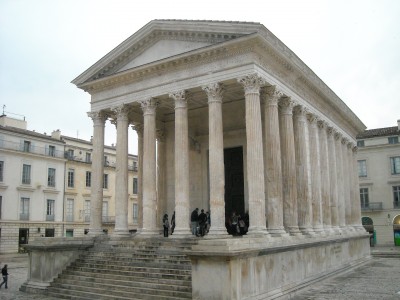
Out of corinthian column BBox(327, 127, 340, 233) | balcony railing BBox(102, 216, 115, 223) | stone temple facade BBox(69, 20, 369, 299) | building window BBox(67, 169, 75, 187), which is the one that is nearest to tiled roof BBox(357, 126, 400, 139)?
corinthian column BBox(327, 127, 340, 233)

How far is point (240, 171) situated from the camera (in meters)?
22.8

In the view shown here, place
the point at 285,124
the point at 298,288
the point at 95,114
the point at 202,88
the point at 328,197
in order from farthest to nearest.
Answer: the point at 328,197 → the point at 95,114 → the point at 285,124 → the point at 202,88 → the point at 298,288

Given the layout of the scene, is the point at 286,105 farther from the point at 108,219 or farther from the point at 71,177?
the point at 108,219

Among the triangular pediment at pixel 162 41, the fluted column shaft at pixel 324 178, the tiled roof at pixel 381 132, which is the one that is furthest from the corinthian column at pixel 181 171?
the tiled roof at pixel 381 132

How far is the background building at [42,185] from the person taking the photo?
39125mm

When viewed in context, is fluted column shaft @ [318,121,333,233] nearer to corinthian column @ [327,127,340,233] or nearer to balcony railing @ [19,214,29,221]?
corinthian column @ [327,127,340,233]

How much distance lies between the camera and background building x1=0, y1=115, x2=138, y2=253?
39125mm

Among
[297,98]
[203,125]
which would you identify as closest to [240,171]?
[203,125]

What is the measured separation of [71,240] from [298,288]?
957 cm

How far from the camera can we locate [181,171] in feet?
59.2

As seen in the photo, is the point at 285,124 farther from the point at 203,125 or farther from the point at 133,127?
the point at 133,127

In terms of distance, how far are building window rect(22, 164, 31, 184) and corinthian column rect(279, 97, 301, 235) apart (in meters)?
29.2

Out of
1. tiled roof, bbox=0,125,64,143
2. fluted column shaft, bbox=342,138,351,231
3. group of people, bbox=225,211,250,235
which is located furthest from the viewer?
tiled roof, bbox=0,125,64,143

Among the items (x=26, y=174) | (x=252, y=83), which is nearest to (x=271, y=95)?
(x=252, y=83)
